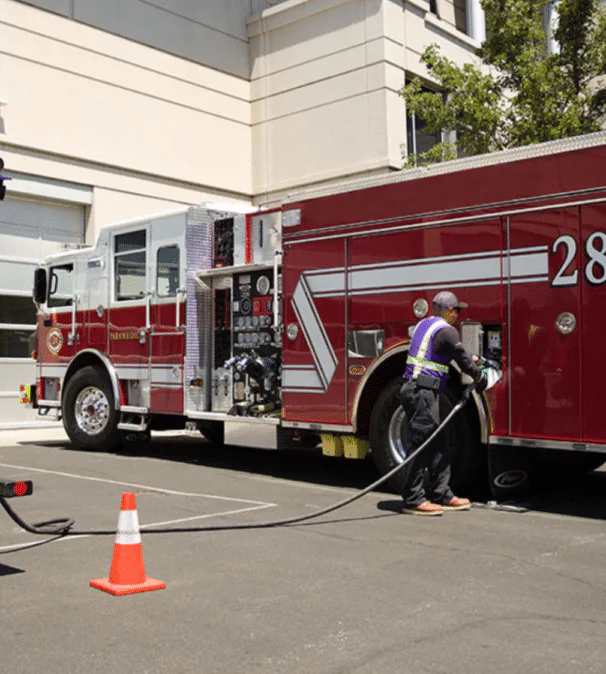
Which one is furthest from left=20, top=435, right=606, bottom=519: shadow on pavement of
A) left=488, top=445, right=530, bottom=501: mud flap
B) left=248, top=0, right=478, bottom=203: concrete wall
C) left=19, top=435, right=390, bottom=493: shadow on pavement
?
left=248, top=0, right=478, bottom=203: concrete wall

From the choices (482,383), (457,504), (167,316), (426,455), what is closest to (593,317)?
(482,383)

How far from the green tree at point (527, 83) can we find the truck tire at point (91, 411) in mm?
7127

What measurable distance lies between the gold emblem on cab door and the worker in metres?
6.92

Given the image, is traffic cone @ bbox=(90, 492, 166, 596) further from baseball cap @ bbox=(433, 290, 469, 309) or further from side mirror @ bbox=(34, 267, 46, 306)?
side mirror @ bbox=(34, 267, 46, 306)

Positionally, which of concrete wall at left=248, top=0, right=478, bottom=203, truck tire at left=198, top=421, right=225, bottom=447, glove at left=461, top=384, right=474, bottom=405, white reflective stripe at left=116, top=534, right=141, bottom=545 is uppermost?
concrete wall at left=248, top=0, right=478, bottom=203

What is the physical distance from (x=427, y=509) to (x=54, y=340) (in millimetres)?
7577

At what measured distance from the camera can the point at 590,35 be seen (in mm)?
14547

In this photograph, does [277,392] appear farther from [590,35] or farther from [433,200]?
[590,35]

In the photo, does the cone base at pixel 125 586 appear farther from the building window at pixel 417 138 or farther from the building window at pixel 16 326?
the building window at pixel 417 138

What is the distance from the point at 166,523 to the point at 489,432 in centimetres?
289

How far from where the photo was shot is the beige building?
1823cm

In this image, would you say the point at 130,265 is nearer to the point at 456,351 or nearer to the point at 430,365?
the point at 430,365

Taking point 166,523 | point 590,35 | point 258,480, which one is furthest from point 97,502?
point 590,35

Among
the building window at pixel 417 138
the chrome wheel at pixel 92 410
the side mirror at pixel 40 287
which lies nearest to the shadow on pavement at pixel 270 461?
the chrome wheel at pixel 92 410
